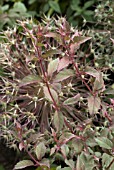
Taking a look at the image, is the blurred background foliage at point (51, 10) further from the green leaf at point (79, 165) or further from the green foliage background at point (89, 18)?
the green leaf at point (79, 165)

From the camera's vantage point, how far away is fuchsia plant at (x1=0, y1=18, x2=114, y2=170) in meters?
1.69

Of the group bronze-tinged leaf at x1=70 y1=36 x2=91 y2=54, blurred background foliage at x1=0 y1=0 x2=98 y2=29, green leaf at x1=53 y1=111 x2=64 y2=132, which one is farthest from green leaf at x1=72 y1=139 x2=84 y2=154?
blurred background foliage at x1=0 y1=0 x2=98 y2=29

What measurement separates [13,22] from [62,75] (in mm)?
1180

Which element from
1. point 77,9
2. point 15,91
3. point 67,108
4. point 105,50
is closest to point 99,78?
point 67,108

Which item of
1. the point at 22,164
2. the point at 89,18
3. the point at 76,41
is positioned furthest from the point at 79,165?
the point at 89,18

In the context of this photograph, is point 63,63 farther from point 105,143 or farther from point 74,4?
point 74,4

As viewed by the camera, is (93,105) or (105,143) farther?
(93,105)

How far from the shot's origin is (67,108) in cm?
221

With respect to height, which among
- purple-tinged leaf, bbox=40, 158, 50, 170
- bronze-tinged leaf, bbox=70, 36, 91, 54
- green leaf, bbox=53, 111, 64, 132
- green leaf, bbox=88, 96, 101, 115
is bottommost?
purple-tinged leaf, bbox=40, 158, 50, 170

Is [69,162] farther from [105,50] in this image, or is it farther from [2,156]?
[105,50]

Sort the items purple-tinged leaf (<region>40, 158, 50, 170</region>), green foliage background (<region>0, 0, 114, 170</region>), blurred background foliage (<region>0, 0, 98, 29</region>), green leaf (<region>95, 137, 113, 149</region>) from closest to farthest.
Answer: green leaf (<region>95, 137, 113, 149</region>) < purple-tinged leaf (<region>40, 158, 50, 170</region>) < green foliage background (<region>0, 0, 114, 170</region>) < blurred background foliage (<region>0, 0, 98, 29</region>)

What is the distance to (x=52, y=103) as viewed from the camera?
1.72 metres

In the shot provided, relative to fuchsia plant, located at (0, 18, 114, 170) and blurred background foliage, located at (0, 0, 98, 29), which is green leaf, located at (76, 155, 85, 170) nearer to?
fuchsia plant, located at (0, 18, 114, 170)

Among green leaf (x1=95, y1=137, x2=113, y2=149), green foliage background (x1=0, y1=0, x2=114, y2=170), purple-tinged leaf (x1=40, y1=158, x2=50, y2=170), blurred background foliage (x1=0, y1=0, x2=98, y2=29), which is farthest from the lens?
blurred background foliage (x1=0, y1=0, x2=98, y2=29)
